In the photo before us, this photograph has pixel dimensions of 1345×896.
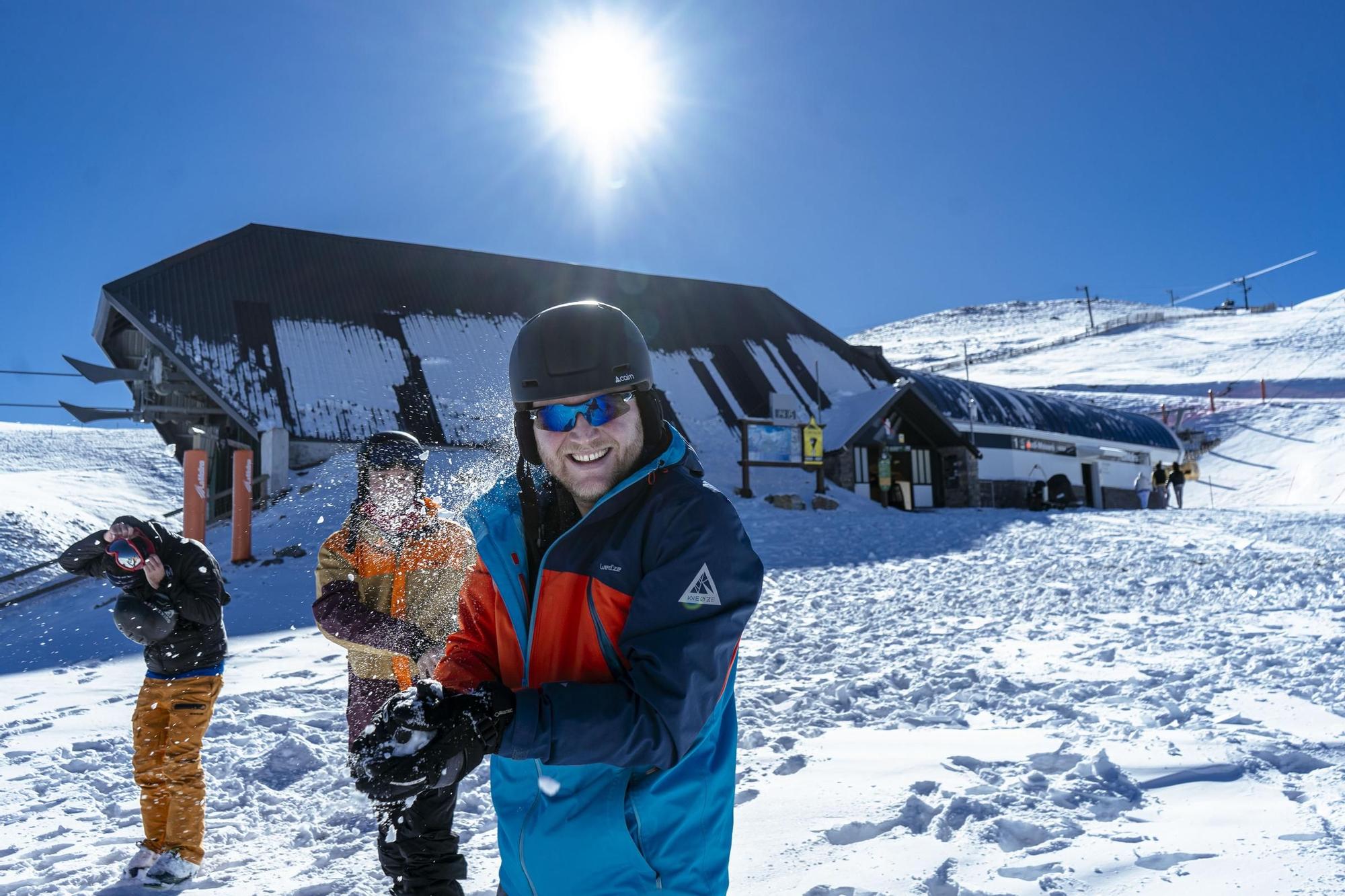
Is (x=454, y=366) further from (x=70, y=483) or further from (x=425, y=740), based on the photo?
(x=425, y=740)

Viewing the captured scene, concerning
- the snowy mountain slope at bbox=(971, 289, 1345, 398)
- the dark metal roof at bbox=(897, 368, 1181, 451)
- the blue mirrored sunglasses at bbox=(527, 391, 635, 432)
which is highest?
the snowy mountain slope at bbox=(971, 289, 1345, 398)

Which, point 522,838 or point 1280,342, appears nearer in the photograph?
point 522,838

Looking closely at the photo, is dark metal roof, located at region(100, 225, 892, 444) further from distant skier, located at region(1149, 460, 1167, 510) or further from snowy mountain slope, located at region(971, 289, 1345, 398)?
snowy mountain slope, located at region(971, 289, 1345, 398)

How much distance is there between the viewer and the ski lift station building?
60.6 feet

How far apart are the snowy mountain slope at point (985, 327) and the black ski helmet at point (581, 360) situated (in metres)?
73.0

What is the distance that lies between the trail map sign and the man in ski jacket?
2038 centimetres

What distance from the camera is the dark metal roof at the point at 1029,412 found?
29266 mm

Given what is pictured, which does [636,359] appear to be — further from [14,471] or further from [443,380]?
[14,471]

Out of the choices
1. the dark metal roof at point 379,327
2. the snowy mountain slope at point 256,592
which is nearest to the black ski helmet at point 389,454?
the snowy mountain slope at point 256,592

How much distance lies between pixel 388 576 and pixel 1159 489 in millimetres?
27802

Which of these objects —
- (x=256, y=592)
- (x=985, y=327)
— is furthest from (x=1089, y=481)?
(x=985, y=327)

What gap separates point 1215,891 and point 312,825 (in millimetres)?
4069

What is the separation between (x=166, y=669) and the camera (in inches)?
154

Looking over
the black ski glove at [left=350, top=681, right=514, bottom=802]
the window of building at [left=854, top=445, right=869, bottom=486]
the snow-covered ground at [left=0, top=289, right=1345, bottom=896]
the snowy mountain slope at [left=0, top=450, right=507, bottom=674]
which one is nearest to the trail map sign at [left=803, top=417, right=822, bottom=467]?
the window of building at [left=854, top=445, right=869, bottom=486]
